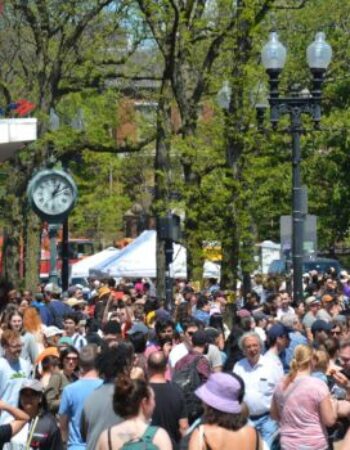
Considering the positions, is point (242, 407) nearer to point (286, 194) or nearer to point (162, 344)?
point (162, 344)

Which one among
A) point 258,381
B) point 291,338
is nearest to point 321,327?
point 291,338

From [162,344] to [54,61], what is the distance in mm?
19204

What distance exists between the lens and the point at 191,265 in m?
27.2

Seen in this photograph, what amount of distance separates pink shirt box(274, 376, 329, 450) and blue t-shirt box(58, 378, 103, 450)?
151 centimetres

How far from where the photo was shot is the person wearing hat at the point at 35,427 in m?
10.0

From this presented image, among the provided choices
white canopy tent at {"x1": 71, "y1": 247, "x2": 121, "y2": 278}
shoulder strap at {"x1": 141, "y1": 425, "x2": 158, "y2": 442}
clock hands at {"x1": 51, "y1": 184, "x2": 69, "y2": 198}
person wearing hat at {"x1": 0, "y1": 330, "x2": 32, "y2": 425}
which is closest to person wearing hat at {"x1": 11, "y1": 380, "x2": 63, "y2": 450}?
person wearing hat at {"x1": 0, "y1": 330, "x2": 32, "y2": 425}

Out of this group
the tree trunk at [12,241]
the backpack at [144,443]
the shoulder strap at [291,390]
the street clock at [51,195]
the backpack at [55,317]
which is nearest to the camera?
the backpack at [144,443]

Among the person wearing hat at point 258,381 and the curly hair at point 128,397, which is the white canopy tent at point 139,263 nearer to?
the person wearing hat at point 258,381

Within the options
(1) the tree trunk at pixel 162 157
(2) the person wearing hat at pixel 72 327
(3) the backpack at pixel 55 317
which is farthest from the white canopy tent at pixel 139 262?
(2) the person wearing hat at pixel 72 327

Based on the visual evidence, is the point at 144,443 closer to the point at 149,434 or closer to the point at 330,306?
the point at 149,434

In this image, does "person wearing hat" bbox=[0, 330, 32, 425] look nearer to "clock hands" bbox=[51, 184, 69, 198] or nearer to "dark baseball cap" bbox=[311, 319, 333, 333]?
"dark baseball cap" bbox=[311, 319, 333, 333]

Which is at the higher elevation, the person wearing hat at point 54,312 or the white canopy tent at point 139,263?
the person wearing hat at point 54,312

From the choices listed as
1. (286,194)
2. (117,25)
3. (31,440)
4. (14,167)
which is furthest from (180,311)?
(286,194)

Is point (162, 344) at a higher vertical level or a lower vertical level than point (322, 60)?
lower
